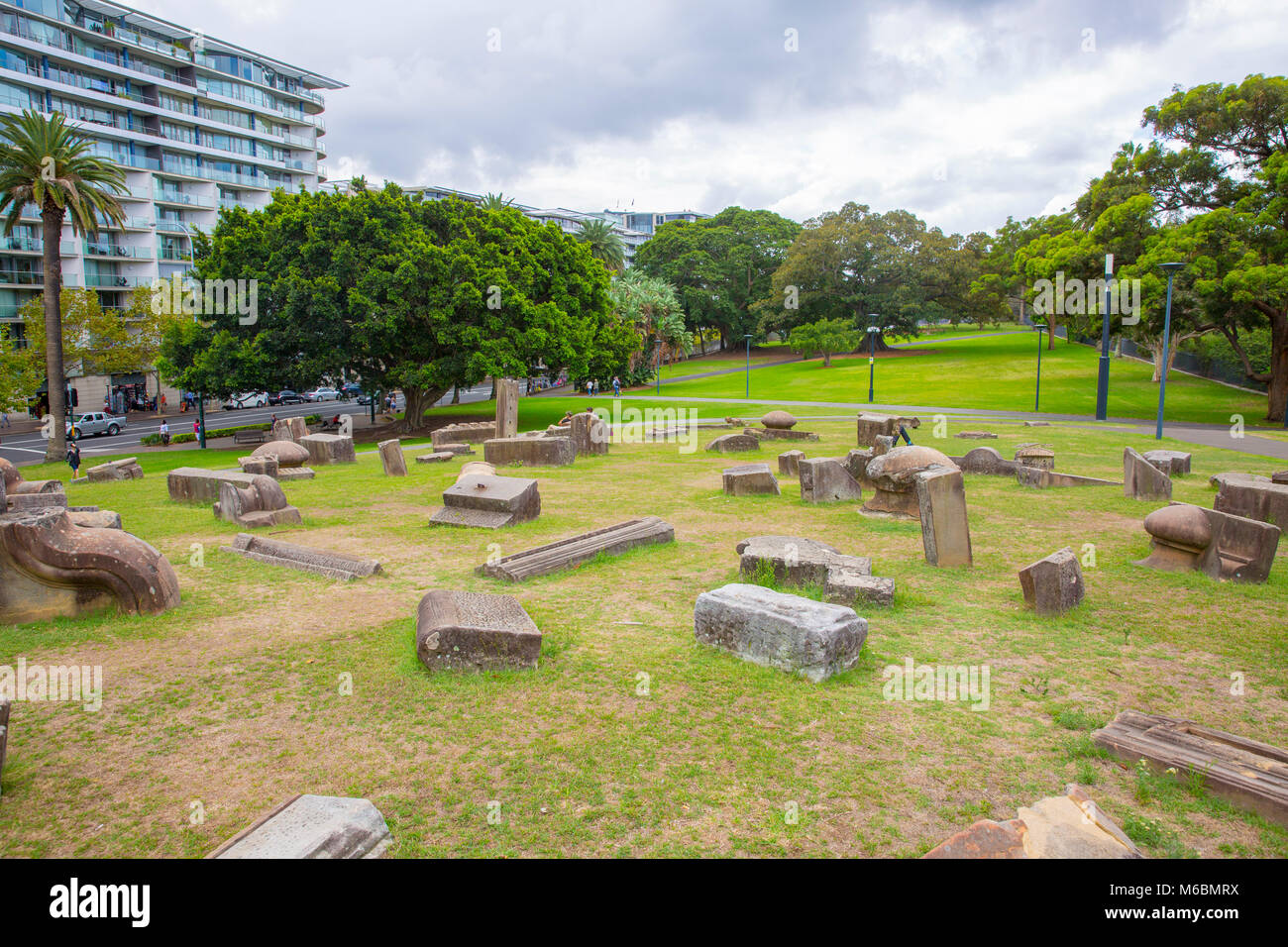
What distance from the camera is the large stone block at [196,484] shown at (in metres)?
14.4

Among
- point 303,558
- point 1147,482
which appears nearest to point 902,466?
point 1147,482

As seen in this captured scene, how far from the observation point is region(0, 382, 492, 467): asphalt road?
109 ft

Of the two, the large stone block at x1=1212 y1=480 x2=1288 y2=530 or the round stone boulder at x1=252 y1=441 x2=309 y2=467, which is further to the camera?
the round stone boulder at x1=252 y1=441 x2=309 y2=467

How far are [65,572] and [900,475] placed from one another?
35.2ft

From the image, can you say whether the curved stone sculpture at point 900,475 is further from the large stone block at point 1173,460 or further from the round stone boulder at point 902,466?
the large stone block at point 1173,460

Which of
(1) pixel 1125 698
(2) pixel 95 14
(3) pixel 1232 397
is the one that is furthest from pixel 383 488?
(2) pixel 95 14

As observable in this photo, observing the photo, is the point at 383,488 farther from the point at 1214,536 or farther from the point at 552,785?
the point at 1214,536

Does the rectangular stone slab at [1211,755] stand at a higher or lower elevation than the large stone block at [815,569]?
lower

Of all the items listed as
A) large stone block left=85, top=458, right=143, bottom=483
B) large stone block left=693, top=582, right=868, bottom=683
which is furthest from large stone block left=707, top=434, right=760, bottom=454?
large stone block left=693, top=582, right=868, bottom=683

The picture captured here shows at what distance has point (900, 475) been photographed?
1252 centimetres

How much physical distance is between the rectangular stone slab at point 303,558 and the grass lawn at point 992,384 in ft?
112

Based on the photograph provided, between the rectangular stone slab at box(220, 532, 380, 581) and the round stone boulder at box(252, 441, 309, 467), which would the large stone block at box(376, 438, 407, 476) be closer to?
the round stone boulder at box(252, 441, 309, 467)

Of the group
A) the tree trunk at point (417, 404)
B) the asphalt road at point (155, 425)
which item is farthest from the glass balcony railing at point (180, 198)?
the tree trunk at point (417, 404)

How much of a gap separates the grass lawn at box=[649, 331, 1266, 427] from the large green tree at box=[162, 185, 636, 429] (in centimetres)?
1999
